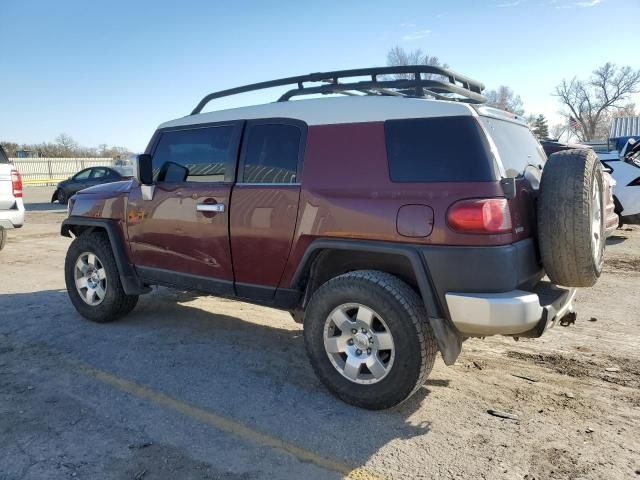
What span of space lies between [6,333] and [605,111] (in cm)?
8031

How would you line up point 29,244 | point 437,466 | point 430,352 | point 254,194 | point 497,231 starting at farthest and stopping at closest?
1. point 29,244
2. point 254,194
3. point 430,352
4. point 497,231
5. point 437,466

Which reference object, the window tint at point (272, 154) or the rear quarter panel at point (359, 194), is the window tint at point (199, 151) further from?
the rear quarter panel at point (359, 194)

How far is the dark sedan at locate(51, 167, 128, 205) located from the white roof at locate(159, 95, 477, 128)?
15569 millimetres

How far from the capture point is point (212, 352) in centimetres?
433

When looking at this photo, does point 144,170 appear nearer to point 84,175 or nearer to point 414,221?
point 414,221

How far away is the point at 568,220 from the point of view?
2.98 meters

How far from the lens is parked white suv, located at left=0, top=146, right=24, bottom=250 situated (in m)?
8.12

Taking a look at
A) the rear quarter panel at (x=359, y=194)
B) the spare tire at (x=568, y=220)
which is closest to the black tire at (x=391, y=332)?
the rear quarter panel at (x=359, y=194)

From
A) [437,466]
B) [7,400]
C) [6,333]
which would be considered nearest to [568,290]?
[437,466]

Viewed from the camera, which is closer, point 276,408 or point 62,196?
point 276,408

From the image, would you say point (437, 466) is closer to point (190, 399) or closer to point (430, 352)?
point (430, 352)

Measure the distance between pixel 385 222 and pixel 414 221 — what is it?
0.19 metres

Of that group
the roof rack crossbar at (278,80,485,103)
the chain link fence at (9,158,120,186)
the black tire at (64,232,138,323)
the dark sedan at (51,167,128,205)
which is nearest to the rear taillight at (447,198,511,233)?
the roof rack crossbar at (278,80,485,103)

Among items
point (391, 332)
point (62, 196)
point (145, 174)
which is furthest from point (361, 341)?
point (62, 196)
